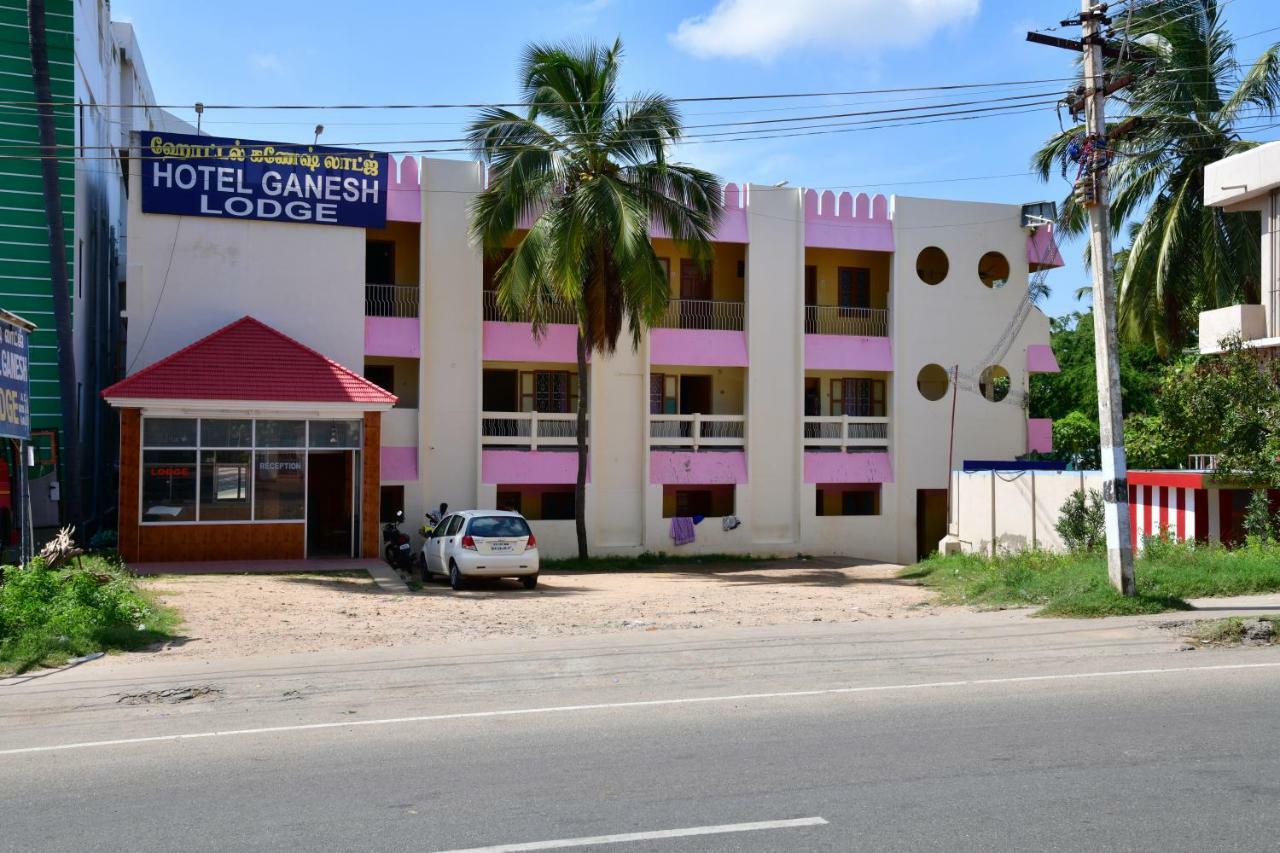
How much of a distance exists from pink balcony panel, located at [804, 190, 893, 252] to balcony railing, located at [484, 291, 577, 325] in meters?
6.79

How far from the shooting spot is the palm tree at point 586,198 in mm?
23203

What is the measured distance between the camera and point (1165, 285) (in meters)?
26.0

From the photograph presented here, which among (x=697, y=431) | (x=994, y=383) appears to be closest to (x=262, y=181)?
(x=697, y=431)

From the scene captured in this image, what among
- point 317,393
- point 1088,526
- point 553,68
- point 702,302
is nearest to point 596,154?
point 553,68

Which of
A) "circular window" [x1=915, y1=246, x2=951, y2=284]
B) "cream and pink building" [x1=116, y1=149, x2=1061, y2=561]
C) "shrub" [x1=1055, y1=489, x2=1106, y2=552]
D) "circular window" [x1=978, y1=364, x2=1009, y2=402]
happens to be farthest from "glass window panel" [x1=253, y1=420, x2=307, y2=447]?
"circular window" [x1=978, y1=364, x2=1009, y2=402]

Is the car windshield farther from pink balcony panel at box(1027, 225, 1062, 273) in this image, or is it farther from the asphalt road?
pink balcony panel at box(1027, 225, 1062, 273)

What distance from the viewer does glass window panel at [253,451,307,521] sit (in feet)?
73.2

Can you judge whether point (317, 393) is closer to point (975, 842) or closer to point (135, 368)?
point (135, 368)

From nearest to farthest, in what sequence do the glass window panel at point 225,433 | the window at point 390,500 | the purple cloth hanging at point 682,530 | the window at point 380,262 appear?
1. the glass window panel at point 225,433
2. the window at point 390,500
3. the window at point 380,262
4. the purple cloth hanging at point 682,530

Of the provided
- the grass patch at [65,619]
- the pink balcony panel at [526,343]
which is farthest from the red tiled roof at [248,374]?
the grass patch at [65,619]

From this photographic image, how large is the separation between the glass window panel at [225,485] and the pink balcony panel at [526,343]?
690 cm

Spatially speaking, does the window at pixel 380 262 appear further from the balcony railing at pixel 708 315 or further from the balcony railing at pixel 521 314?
the balcony railing at pixel 708 315

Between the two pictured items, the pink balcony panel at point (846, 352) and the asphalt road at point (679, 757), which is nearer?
the asphalt road at point (679, 757)

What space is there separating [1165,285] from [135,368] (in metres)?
23.8
